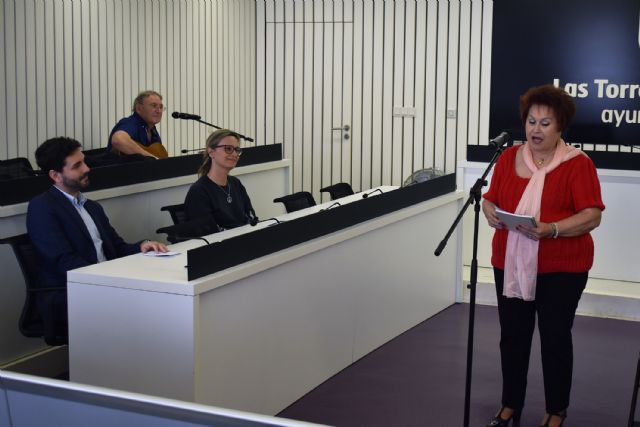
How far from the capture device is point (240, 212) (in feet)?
19.9

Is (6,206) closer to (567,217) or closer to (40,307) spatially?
(40,307)

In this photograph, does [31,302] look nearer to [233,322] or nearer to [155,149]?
[233,322]

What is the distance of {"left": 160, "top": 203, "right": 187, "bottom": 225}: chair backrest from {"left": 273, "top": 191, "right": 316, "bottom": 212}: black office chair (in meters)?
0.82

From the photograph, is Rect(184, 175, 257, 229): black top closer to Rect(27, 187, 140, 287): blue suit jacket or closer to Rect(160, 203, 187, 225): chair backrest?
Rect(160, 203, 187, 225): chair backrest

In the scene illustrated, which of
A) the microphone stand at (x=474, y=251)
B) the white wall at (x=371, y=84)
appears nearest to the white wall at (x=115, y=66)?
the white wall at (x=371, y=84)

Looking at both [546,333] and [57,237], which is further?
[57,237]

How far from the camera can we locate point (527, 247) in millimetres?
4316

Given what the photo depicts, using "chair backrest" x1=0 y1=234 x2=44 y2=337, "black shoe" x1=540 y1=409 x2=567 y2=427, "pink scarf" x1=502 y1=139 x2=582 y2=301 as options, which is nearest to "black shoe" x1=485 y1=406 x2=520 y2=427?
"black shoe" x1=540 y1=409 x2=567 y2=427

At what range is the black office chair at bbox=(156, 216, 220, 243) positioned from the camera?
17.5 feet

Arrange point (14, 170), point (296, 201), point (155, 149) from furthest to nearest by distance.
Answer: point (155, 149) < point (296, 201) < point (14, 170)

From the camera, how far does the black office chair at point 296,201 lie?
6562 millimetres

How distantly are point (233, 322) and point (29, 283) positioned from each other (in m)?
1.07

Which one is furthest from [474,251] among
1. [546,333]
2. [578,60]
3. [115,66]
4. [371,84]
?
[371,84]

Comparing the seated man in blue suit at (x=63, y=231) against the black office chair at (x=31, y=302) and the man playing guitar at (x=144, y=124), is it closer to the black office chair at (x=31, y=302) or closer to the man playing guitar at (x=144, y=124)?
the black office chair at (x=31, y=302)
